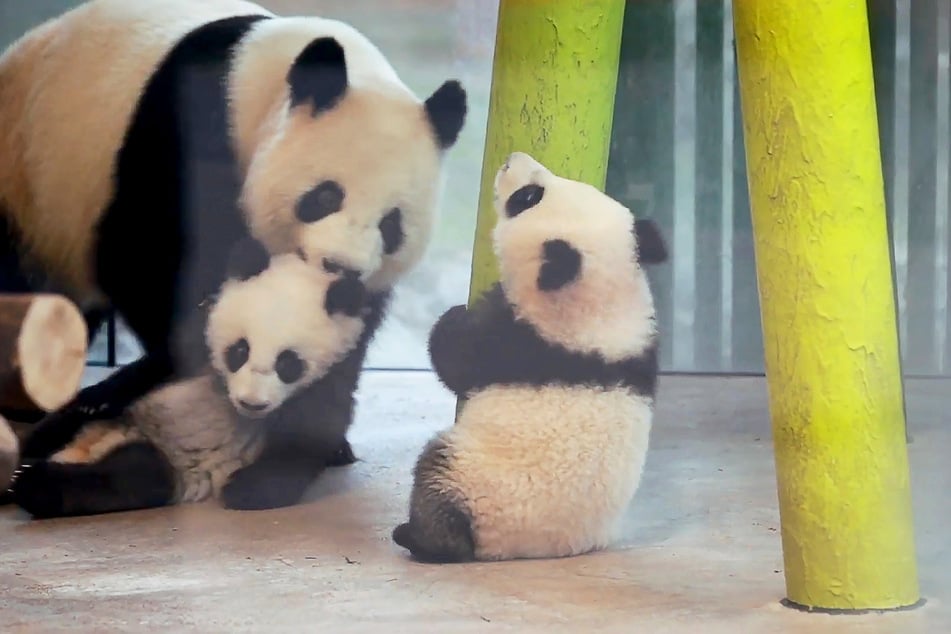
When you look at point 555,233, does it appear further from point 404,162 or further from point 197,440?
point 197,440

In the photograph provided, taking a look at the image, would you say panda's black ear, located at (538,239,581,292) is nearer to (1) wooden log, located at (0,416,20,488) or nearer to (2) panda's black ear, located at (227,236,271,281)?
(2) panda's black ear, located at (227,236,271,281)

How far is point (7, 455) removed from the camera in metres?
2.05

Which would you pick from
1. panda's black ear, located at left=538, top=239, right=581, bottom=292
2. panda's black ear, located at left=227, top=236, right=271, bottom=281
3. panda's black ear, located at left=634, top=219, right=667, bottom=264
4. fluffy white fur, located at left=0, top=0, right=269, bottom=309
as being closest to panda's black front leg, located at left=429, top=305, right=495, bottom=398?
panda's black ear, located at left=538, top=239, right=581, bottom=292

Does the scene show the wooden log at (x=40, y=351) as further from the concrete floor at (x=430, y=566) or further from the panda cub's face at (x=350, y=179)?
the panda cub's face at (x=350, y=179)

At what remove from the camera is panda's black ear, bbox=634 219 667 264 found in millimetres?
1673

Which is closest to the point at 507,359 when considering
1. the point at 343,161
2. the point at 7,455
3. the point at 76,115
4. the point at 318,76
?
the point at 343,161

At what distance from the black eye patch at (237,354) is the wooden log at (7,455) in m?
0.41

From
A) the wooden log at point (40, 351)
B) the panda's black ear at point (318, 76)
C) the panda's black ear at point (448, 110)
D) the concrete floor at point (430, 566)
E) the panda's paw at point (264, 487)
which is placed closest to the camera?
the concrete floor at point (430, 566)

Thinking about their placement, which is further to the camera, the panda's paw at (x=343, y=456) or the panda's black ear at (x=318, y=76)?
the panda's paw at (x=343, y=456)

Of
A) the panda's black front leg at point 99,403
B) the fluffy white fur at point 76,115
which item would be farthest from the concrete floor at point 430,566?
the fluffy white fur at point 76,115

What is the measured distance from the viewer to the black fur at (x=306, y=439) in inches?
77.9

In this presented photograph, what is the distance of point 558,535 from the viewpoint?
1639 mm

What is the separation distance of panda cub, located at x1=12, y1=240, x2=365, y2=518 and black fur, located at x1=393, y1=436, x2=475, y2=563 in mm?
400

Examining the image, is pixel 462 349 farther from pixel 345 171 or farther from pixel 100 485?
pixel 100 485
